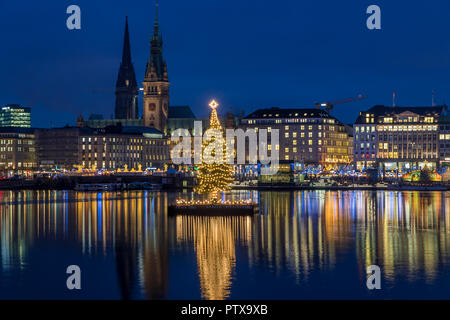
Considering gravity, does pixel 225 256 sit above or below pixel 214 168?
below

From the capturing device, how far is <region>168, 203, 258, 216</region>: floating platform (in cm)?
6962

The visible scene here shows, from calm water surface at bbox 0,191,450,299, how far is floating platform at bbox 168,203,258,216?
6.67 feet

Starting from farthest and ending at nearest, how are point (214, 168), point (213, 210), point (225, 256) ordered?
1. point (214, 168)
2. point (213, 210)
3. point (225, 256)

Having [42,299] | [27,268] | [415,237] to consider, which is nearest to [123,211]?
[415,237]

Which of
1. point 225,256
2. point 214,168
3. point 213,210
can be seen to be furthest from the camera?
point 214,168

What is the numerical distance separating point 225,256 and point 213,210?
26.6m

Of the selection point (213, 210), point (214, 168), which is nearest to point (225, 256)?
point (213, 210)

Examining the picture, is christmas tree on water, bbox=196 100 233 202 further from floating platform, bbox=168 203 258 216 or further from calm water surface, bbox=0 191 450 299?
calm water surface, bbox=0 191 450 299

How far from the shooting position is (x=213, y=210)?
69.4 metres

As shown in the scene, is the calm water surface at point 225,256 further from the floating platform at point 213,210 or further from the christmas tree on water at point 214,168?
the christmas tree on water at point 214,168

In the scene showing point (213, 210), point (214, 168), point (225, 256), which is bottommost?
point (225, 256)

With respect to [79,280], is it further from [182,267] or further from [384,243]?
[384,243]

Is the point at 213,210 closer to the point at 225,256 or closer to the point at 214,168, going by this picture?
the point at 214,168
